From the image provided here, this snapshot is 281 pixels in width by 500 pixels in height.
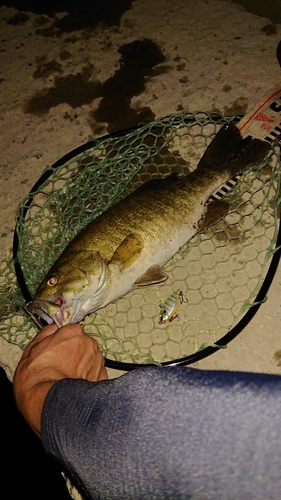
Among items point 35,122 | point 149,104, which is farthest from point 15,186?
point 149,104

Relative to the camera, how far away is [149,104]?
4.25 metres

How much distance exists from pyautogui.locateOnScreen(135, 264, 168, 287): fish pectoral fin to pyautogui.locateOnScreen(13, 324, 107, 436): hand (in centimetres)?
56

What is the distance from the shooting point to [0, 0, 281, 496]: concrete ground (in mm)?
4125

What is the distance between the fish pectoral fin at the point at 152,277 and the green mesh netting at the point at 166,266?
1.03ft

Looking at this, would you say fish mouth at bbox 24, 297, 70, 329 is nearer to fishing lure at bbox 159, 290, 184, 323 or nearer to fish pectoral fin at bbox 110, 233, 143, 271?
fish pectoral fin at bbox 110, 233, 143, 271

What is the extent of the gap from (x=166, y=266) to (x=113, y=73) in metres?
2.63

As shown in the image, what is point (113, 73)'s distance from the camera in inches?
185

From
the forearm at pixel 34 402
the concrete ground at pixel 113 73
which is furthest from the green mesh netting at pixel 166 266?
the forearm at pixel 34 402

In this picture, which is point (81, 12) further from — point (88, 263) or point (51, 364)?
point (51, 364)

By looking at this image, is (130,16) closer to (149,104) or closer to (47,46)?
(47,46)

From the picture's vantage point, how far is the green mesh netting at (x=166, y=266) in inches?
118

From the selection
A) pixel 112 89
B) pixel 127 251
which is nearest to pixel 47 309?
pixel 127 251

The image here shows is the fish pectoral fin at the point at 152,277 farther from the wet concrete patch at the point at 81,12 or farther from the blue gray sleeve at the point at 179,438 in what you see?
the wet concrete patch at the point at 81,12

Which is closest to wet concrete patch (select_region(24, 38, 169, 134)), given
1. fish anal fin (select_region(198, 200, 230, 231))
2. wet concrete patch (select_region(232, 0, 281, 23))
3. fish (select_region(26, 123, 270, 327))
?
wet concrete patch (select_region(232, 0, 281, 23))
